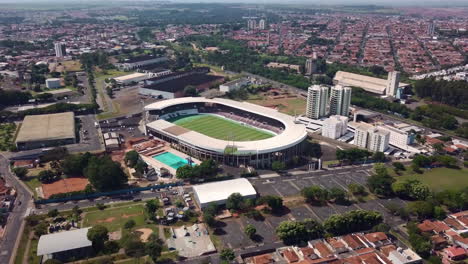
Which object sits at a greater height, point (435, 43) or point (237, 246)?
point (435, 43)

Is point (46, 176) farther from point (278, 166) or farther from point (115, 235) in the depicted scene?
point (278, 166)

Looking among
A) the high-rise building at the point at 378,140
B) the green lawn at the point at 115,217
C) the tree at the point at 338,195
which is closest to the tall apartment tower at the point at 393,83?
the high-rise building at the point at 378,140

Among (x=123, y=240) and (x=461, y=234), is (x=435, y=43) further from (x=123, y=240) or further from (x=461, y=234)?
(x=123, y=240)

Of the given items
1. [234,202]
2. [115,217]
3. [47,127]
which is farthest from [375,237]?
[47,127]

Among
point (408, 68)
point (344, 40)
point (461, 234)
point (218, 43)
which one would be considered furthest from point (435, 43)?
point (461, 234)

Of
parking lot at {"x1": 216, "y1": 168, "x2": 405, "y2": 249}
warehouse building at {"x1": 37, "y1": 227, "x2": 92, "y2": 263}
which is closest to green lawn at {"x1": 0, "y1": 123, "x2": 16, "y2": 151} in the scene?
warehouse building at {"x1": 37, "y1": 227, "x2": 92, "y2": 263}
